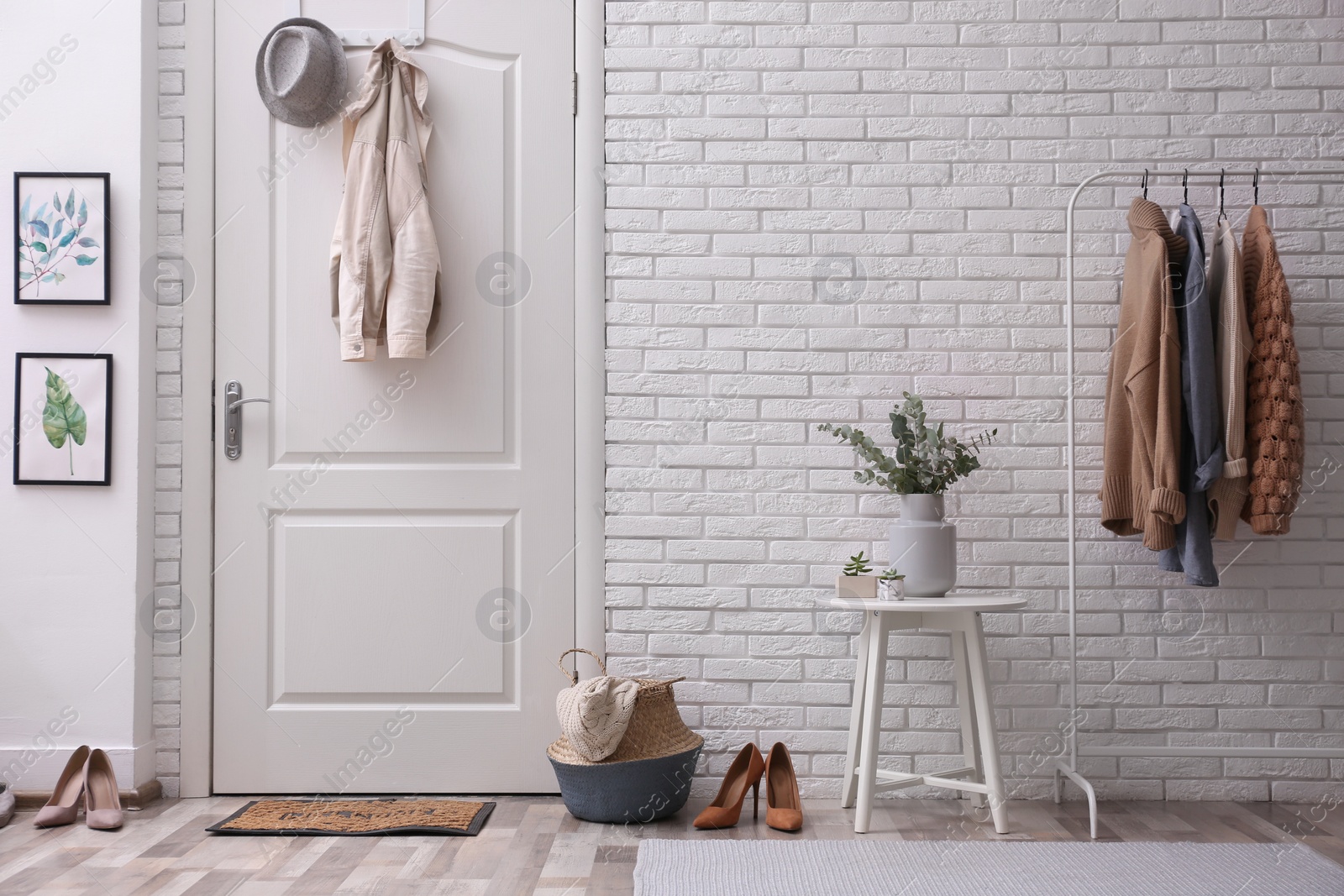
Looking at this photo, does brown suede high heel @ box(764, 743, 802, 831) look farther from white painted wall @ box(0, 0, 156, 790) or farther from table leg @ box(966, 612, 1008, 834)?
white painted wall @ box(0, 0, 156, 790)

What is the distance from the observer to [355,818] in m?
2.15

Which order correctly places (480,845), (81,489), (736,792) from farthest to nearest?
(81,489), (736,792), (480,845)

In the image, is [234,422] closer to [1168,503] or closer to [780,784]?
[780,784]

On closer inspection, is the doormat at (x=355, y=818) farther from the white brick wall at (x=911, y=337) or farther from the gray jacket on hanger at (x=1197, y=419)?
the gray jacket on hanger at (x=1197, y=419)

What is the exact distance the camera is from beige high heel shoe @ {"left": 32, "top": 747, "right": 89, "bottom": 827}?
2127 mm

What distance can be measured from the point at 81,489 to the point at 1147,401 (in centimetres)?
255

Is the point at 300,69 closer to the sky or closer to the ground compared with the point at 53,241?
closer to the sky

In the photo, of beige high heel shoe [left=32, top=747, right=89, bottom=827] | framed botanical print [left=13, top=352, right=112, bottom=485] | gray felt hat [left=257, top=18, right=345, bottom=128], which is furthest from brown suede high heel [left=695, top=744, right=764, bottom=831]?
gray felt hat [left=257, top=18, right=345, bottom=128]

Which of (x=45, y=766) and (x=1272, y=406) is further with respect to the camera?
(x=45, y=766)

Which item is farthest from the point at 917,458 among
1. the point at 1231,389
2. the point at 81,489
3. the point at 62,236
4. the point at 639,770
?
the point at 62,236

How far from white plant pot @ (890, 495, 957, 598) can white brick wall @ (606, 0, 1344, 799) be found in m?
0.24

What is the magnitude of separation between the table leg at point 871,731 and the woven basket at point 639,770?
39cm

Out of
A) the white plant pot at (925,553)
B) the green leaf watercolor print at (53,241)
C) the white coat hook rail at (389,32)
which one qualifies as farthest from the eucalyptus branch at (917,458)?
the green leaf watercolor print at (53,241)

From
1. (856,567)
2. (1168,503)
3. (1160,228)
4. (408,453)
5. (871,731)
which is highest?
(1160,228)
